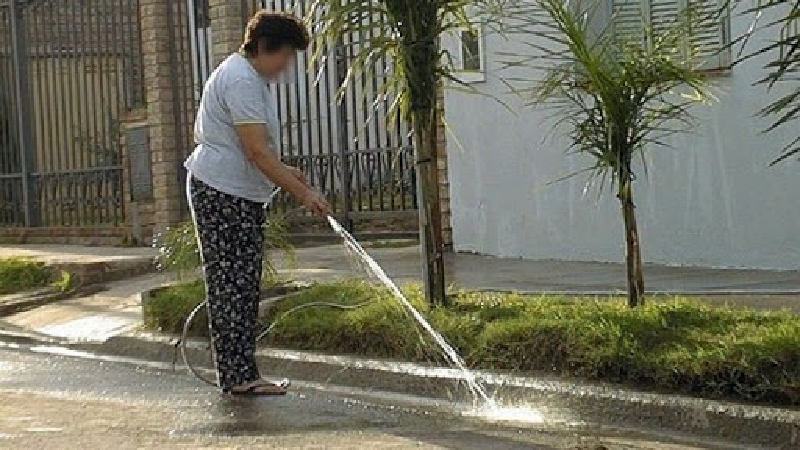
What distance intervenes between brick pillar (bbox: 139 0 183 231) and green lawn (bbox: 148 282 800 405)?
259 inches

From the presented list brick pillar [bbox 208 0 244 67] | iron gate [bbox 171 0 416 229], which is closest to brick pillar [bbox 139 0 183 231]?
iron gate [bbox 171 0 416 229]

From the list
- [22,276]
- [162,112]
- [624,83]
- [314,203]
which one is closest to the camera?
[314,203]

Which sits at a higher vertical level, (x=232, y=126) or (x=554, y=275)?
(x=232, y=126)

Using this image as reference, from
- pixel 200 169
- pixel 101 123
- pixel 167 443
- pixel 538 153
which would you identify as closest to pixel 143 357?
pixel 200 169

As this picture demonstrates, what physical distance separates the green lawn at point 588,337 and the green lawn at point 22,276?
4.56 metres

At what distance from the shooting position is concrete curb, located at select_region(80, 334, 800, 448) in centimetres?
601

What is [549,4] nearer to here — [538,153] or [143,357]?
[143,357]

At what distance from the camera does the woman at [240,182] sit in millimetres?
7234

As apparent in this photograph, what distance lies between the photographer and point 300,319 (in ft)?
28.7

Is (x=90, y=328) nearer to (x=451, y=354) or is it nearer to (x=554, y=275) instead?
(x=554, y=275)

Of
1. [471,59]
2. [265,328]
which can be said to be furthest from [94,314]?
[471,59]

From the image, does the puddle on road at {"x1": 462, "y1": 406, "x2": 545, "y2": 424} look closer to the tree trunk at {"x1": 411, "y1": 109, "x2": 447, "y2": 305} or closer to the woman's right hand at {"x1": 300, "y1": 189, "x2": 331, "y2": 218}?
the woman's right hand at {"x1": 300, "y1": 189, "x2": 331, "y2": 218}

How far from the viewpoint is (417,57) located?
26.5 ft

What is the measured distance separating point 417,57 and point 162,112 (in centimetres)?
773
